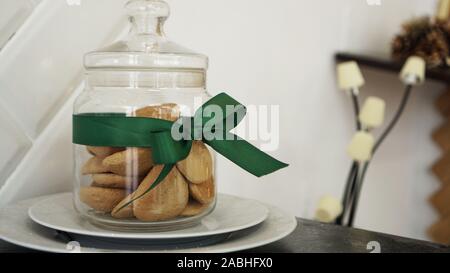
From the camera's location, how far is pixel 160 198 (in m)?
0.47

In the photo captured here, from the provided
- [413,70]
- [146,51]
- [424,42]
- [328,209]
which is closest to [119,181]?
[146,51]

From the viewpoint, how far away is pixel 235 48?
3.02ft

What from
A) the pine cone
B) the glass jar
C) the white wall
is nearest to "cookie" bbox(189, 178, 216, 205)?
the glass jar

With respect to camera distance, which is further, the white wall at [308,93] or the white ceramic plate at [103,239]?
the white wall at [308,93]

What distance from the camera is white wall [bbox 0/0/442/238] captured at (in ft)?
2.84

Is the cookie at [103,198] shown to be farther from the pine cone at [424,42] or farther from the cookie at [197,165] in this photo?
the pine cone at [424,42]

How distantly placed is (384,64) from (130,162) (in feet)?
2.70

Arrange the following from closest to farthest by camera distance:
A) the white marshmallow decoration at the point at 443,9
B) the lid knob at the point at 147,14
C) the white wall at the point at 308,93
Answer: the lid knob at the point at 147,14 → the white wall at the point at 308,93 → the white marshmallow decoration at the point at 443,9

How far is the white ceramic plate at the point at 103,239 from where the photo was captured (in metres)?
0.43

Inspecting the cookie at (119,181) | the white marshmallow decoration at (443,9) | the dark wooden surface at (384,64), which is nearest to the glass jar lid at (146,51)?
the cookie at (119,181)

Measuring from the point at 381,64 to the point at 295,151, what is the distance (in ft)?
0.88

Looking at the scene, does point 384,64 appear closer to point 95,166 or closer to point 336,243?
point 336,243

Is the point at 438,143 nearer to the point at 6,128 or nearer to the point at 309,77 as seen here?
the point at 309,77

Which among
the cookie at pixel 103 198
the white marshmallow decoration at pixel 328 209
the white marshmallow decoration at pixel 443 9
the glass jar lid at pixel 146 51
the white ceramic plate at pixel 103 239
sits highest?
the white marshmallow decoration at pixel 443 9
